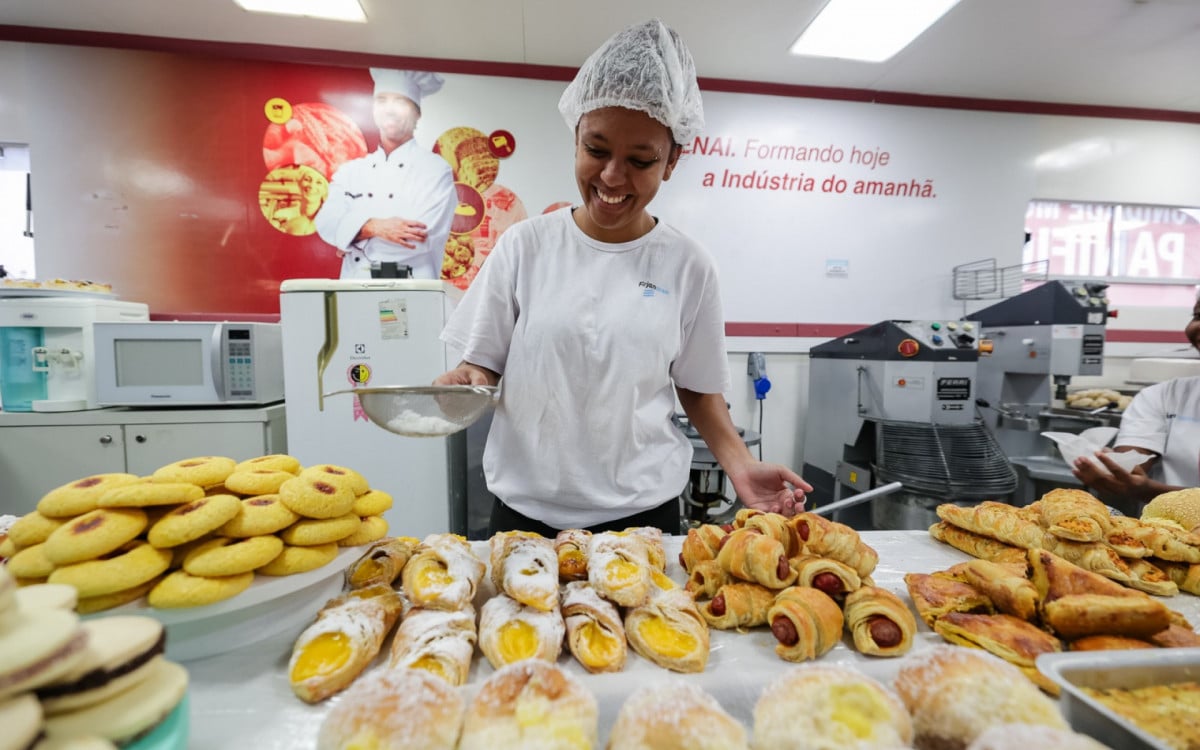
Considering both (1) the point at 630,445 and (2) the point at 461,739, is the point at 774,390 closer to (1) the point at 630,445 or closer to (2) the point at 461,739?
(1) the point at 630,445

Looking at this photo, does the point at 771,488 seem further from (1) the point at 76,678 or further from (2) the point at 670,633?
(1) the point at 76,678

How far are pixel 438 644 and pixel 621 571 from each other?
31 centimetres

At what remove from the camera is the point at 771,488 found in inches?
50.9

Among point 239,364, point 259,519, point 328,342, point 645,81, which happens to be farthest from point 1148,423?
point 239,364

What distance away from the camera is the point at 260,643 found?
785 mm

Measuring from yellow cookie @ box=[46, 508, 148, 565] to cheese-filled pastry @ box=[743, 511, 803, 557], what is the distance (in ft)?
3.33

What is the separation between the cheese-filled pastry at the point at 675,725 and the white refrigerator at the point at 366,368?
7.41 ft

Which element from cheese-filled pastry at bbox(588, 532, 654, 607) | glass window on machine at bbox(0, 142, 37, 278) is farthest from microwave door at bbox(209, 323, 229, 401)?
cheese-filled pastry at bbox(588, 532, 654, 607)

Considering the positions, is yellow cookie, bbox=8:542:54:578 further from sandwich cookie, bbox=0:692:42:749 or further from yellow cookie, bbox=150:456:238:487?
sandwich cookie, bbox=0:692:42:749

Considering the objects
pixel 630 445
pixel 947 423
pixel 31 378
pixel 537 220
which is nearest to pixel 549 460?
pixel 630 445

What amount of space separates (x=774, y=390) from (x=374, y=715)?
11.8 feet

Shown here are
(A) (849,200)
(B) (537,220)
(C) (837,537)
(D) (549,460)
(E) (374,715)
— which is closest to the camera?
(E) (374,715)

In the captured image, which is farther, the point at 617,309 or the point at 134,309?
the point at 134,309

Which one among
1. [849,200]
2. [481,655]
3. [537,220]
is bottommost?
[481,655]
